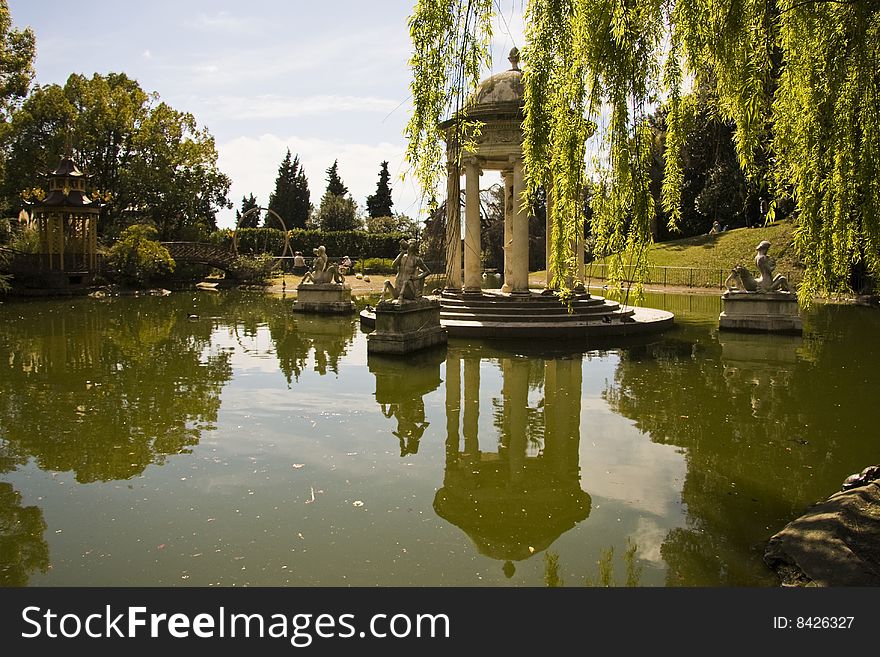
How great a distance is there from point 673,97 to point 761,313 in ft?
42.5

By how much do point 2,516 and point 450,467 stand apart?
365 cm

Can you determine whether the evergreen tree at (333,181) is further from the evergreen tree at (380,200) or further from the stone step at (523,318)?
the stone step at (523,318)

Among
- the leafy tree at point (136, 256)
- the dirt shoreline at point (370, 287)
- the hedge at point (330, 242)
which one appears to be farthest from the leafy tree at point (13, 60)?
the hedge at point (330, 242)

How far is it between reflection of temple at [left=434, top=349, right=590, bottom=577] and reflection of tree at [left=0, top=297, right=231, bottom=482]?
2.96m

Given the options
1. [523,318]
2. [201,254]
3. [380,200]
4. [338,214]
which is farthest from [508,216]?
[380,200]

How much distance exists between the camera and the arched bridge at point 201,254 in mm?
35406

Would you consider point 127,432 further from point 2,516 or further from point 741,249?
point 741,249

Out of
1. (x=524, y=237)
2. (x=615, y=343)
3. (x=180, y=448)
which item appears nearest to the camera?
(x=180, y=448)

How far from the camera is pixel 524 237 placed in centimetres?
1762

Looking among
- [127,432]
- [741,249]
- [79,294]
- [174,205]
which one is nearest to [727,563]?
[127,432]

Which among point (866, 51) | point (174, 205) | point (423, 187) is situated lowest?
point (423, 187)

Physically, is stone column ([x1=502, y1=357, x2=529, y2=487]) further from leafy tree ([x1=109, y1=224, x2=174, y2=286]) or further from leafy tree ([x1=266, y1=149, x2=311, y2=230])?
leafy tree ([x1=266, y1=149, x2=311, y2=230])

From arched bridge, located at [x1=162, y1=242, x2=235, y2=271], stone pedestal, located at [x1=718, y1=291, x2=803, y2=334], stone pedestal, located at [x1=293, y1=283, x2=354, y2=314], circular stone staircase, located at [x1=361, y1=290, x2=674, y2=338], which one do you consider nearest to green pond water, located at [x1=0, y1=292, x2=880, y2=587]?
circular stone staircase, located at [x1=361, y1=290, x2=674, y2=338]

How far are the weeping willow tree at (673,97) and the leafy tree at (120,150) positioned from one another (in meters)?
33.5
